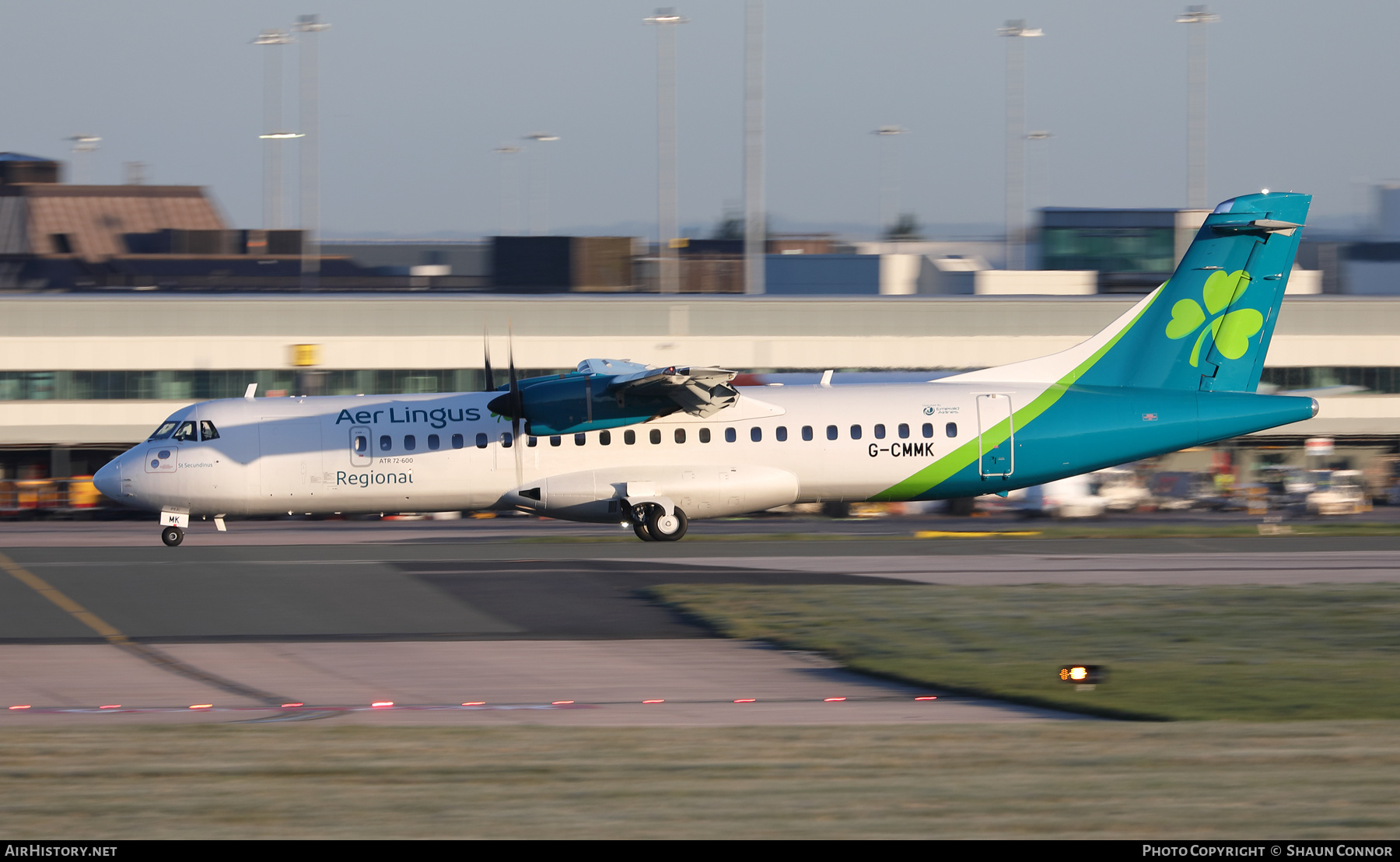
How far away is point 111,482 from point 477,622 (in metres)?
13.4

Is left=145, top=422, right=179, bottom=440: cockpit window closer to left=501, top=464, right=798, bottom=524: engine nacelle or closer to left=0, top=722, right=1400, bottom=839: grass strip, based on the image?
left=501, top=464, right=798, bottom=524: engine nacelle

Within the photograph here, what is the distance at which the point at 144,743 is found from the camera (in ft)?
33.5

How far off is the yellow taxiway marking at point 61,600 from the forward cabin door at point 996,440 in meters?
16.3

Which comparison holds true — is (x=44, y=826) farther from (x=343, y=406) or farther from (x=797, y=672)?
(x=343, y=406)

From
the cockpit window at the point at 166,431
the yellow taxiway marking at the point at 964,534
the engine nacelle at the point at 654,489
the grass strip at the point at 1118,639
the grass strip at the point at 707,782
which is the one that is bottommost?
the yellow taxiway marking at the point at 964,534

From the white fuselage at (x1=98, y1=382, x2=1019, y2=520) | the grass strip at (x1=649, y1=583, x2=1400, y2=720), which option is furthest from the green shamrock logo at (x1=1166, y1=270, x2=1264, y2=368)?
the grass strip at (x1=649, y1=583, x2=1400, y2=720)

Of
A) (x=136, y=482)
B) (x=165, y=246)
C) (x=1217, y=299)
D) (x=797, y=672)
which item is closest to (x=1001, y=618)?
(x=797, y=672)

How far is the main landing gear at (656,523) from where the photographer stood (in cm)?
2744

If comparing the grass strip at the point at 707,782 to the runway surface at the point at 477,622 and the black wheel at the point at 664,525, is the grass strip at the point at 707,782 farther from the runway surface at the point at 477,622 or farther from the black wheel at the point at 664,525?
the black wheel at the point at 664,525

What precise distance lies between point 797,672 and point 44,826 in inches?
304

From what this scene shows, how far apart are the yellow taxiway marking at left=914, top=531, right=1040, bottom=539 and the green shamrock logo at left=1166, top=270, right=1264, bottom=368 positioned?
16.3 ft

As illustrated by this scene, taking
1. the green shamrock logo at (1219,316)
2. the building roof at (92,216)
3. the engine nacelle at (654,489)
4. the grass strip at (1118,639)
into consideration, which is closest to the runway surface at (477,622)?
the grass strip at (1118,639)

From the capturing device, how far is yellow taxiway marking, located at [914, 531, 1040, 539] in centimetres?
2869

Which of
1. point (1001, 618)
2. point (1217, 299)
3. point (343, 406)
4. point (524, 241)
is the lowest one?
point (1001, 618)
